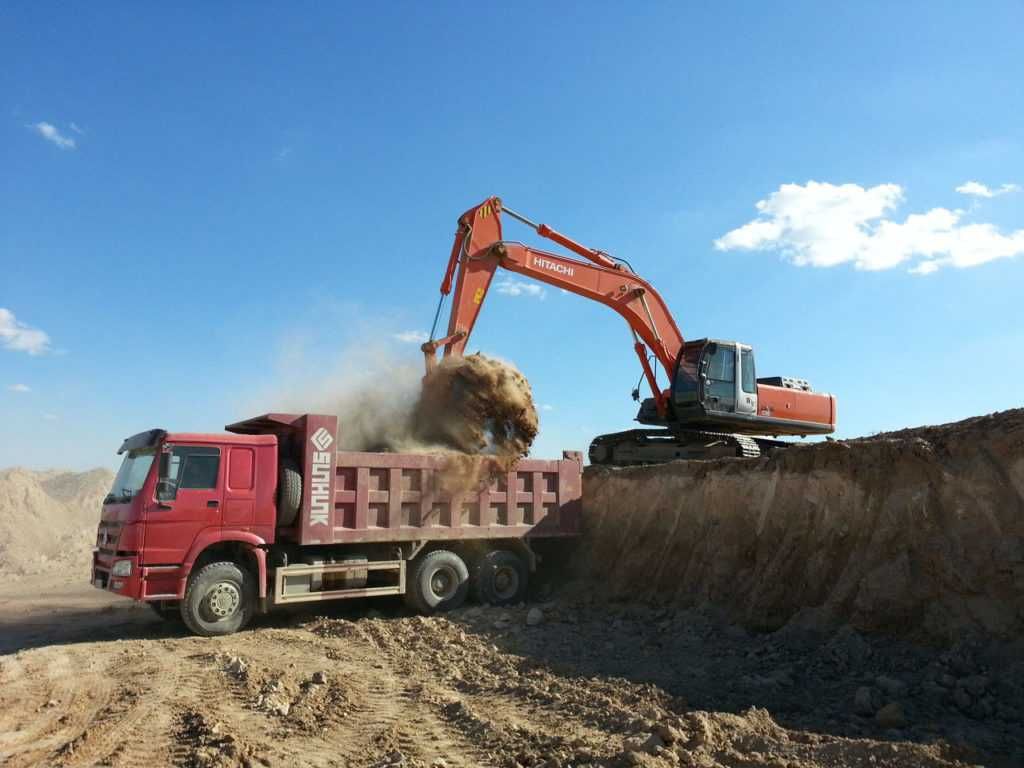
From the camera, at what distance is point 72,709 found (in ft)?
21.5

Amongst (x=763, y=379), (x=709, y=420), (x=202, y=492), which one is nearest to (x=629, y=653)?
(x=202, y=492)

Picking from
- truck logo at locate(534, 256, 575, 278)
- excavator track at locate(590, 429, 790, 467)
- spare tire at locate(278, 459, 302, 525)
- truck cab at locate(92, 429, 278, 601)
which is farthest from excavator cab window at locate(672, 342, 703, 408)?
truck cab at locate(92, 429, 278, 601)

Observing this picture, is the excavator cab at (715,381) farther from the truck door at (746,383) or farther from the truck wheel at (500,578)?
the truck wheel at (500,578)

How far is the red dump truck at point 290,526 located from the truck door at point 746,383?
532 centimetres

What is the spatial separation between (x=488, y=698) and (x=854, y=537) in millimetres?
4707

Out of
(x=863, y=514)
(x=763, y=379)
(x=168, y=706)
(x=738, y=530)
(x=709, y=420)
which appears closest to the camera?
(x=168, y=706)

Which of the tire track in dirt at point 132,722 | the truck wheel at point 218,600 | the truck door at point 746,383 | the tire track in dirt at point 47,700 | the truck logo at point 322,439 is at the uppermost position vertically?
the truck door at point 746,383

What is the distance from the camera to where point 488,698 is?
689 centimetres

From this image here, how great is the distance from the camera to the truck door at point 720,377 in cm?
1492

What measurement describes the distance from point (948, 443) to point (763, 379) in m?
8.13

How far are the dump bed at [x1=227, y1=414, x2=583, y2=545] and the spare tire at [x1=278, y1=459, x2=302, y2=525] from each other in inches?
4.2

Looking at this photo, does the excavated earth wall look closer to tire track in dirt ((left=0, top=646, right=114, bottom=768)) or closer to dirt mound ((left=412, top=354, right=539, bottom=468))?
dirt mound ((left=412, top=354, right=539, bottom=468))

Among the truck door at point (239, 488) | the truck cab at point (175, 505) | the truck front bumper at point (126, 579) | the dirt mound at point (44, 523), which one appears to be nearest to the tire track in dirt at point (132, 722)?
the truck front bumper at point (126, 579)

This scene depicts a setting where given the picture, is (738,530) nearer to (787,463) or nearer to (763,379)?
(787,463)
